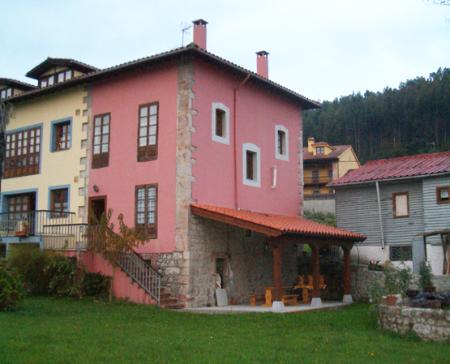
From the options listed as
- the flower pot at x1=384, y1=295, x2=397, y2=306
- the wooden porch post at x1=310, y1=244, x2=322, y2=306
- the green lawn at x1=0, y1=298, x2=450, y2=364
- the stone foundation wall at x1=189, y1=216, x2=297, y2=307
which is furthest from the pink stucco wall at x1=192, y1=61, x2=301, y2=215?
the flower pot at x1=384, y1=295, x2=397, y2=306

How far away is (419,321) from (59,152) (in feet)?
48.7

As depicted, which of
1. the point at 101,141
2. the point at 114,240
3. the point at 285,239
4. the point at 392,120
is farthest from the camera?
the point at 392,120

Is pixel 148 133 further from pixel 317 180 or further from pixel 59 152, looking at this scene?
pixel 317 180

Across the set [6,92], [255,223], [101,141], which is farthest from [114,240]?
[6,92]

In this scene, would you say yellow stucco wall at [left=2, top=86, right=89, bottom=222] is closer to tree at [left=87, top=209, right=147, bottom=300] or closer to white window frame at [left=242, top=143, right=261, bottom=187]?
tree at [left=87, top=209, right=147, bottom=300]

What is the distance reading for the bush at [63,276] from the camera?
1838 cm

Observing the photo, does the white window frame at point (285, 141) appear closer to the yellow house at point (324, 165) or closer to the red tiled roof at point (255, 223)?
the red tiled roof at point (255, 223)

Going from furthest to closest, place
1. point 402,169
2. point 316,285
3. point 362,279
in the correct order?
point 402,169 → point 362,279 → point 316,285

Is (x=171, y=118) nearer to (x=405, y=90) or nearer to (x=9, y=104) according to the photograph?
(x=9, y=104)

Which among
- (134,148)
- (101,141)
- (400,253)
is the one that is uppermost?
(101,141)

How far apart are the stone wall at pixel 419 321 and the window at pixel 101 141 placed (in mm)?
11528

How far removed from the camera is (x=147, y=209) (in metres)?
19.2

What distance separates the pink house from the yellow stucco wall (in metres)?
0.51

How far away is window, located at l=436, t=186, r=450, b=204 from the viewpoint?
866 inches
